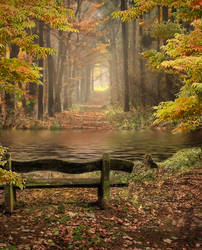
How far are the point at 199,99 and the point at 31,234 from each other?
5.99 metres

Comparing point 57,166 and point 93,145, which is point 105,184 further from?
point 93,145

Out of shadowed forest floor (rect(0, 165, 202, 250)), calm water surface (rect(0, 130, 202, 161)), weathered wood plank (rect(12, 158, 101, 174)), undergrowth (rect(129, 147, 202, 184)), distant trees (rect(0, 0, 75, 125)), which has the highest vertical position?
distant trees (rect(0, 0, 75, 125))

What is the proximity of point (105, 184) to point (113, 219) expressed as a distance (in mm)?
869

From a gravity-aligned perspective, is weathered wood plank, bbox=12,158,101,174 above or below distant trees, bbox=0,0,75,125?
below

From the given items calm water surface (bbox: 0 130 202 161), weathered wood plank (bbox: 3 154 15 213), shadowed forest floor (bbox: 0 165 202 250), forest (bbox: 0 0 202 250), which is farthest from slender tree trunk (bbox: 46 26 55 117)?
weathered wood plank (bbox: 3 154 15 213)

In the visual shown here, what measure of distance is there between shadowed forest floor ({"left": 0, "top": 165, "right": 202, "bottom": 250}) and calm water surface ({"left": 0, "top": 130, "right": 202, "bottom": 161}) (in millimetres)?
4446

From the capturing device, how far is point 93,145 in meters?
15.6

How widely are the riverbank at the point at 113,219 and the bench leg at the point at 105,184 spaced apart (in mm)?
240

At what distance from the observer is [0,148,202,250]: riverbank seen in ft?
17.9

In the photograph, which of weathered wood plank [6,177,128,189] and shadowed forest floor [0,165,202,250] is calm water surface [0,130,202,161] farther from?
weathered wood plank [6,177,128,189]

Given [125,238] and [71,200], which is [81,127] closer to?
[71,200]

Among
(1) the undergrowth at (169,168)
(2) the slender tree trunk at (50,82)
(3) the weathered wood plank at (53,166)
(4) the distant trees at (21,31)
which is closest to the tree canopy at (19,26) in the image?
(4) the distant trees at (21,31)

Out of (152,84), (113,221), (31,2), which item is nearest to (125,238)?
(113,221)

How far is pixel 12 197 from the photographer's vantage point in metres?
6.56
